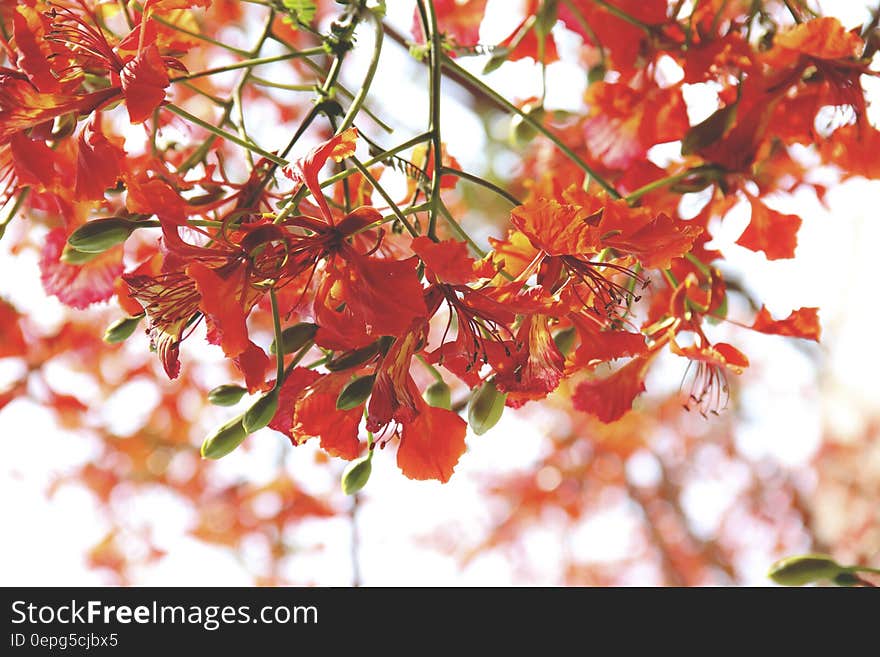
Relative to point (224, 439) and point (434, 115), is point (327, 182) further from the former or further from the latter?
point (224, 439)

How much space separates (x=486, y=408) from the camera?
0.73 meters

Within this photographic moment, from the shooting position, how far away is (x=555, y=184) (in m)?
1.00

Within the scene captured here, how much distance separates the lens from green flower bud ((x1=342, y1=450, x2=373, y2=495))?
81 centimetres

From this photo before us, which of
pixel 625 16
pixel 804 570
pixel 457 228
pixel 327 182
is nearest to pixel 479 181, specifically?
pixel 457 228

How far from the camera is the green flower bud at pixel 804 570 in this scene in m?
0.84

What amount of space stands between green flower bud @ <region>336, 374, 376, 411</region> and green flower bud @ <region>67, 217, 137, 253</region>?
0.24 meters

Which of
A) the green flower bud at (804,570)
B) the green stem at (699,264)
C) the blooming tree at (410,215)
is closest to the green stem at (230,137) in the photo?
the blooming tree at (410,215)

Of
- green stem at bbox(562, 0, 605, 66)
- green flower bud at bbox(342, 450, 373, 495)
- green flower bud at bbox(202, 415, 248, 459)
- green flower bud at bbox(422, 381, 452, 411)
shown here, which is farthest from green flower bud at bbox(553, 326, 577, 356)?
green stem at bbox(562, 0, 605, 66)

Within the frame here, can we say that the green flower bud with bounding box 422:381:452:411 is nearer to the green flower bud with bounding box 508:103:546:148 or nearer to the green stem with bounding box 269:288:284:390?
the green stem with bounding box 269:288:284:390

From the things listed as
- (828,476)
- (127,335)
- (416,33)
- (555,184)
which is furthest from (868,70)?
(828,476)

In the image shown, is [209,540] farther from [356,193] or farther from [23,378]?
[356,193]

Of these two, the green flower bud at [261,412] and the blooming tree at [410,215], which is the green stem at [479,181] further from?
the green flower bud at [261,412]

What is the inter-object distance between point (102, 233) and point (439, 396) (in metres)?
0.36

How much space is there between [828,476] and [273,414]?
3.41m
